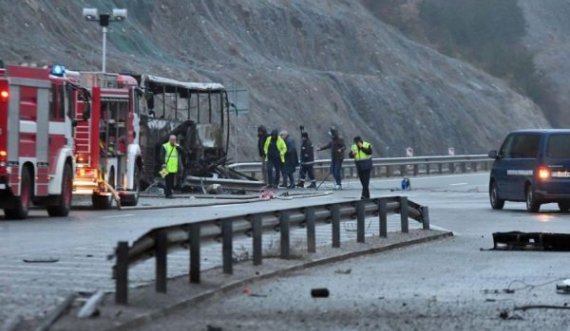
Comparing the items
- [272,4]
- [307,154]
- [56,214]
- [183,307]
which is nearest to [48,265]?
[183,307]

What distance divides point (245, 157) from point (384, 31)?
100 feet

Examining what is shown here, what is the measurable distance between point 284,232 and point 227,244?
2.32 metres

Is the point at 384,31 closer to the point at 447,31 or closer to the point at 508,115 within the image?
the point at 508,115

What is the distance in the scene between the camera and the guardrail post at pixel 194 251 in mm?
13711

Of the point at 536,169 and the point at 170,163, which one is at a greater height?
the point at 170,163

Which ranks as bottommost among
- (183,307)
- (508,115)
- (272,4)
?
(183,307)

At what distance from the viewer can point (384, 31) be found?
284 feet

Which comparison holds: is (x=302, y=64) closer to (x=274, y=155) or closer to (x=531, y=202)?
(x=274, y=155)

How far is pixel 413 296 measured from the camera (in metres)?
14.0

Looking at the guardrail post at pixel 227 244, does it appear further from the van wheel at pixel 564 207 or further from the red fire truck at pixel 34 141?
the van wheel at pixel 564 207

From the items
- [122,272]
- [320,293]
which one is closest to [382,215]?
[320,293]

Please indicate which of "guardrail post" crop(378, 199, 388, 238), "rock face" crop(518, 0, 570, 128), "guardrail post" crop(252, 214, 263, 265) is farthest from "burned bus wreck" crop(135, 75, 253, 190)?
"rock face" crop(518, 0, 570, 128)

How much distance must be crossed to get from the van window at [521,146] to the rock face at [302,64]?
72.0 feet

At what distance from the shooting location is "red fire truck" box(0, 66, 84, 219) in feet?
87.5
